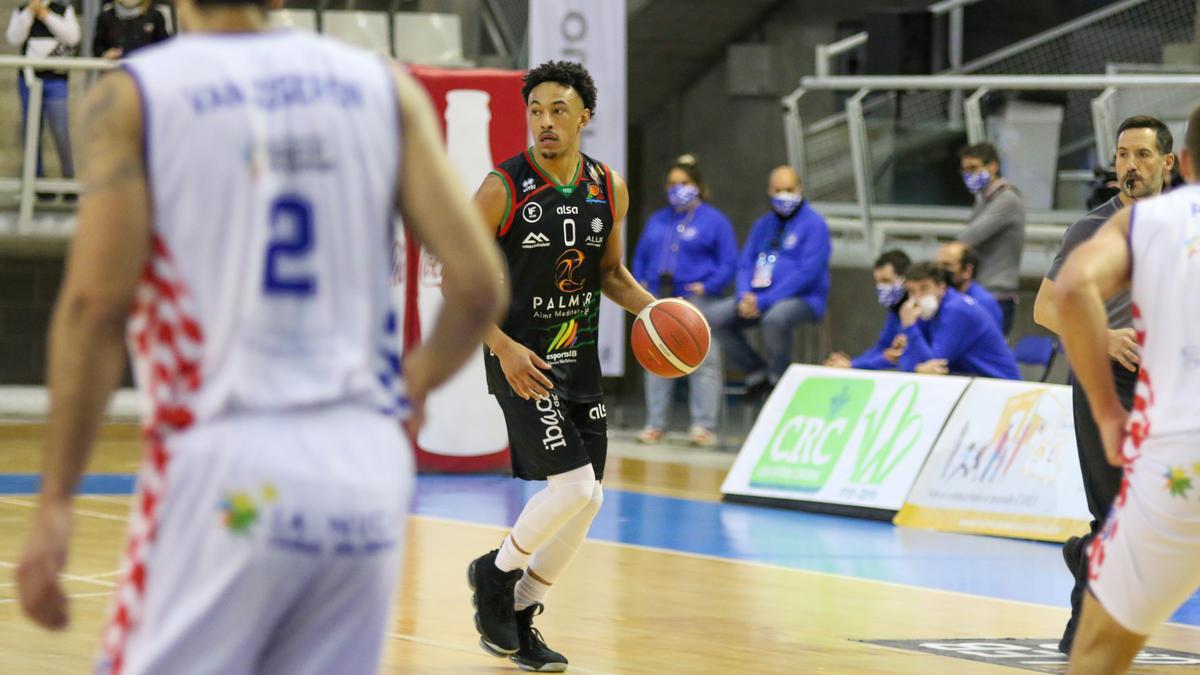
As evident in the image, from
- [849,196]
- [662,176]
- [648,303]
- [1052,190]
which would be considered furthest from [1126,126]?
[662,176]

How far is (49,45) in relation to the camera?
1490 centimetres

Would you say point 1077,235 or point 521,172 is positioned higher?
point 521,172

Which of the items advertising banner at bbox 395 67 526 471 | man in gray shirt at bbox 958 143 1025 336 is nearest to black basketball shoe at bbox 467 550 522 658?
advertising banner at bbox 395 67 526 471

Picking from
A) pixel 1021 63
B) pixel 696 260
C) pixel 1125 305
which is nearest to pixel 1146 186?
pixel 1125 305

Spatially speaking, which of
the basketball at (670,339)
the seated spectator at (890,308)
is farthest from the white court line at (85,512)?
the seated spectator at (890,308)

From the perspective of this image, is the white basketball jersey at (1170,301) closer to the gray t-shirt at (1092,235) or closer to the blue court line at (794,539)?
the gray t-shirt at (1092,235)

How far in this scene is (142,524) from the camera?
2.77m

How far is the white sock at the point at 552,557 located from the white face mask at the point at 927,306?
5.61 meters

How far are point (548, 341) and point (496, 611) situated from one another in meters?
0.97

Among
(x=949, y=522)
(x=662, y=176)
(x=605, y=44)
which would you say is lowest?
(x=949, y=522)

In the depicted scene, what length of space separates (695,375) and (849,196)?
2.00 metres

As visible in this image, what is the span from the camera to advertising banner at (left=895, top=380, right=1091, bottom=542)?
1053 cm

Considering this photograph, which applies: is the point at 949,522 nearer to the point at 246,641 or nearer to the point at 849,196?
the point at 849,196

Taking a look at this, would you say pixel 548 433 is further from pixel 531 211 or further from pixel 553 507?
pixel 531 211
